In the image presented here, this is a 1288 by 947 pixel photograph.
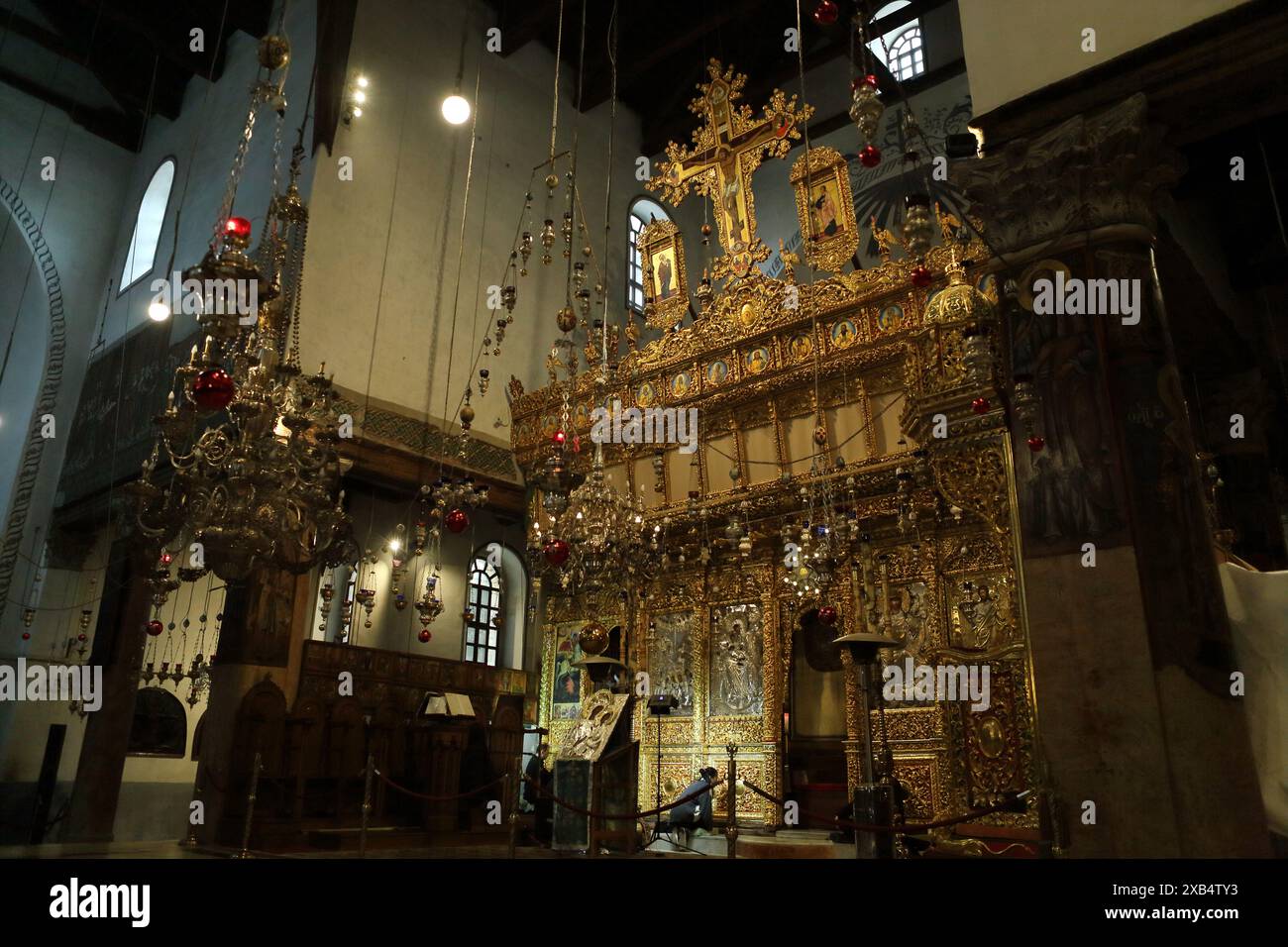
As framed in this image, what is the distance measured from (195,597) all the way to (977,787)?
10.6 metres

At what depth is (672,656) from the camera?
415 inches

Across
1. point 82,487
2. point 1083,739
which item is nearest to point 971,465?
point 1083,739

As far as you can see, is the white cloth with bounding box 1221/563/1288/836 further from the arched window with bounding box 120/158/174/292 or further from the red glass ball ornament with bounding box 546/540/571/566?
the arched window with bounding box 120/158/174/292

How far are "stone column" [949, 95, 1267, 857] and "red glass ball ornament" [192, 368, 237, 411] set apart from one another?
3899mm

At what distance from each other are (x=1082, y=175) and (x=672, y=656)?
7.67 m

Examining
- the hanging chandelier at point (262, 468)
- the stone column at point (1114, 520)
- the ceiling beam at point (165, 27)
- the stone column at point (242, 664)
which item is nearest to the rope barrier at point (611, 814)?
the stone column at point (1114, 520)

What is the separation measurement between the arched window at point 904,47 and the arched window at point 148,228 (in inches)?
493

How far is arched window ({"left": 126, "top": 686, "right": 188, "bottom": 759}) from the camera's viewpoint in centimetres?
1141

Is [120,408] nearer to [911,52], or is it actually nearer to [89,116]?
[89,116]

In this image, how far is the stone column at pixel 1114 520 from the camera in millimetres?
3486

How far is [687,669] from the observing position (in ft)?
33.9

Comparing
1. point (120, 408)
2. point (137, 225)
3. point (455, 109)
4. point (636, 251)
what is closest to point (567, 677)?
point (120, 408)

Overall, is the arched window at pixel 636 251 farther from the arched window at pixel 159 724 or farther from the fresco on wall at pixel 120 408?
the arched window at pixel 159 724
